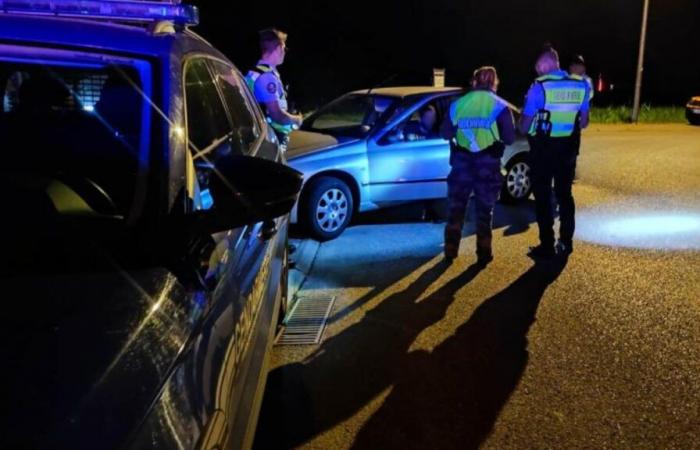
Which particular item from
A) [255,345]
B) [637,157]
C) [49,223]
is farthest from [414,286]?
[637,157]

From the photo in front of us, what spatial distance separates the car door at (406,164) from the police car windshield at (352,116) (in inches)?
7.9

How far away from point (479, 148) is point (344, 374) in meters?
2.67

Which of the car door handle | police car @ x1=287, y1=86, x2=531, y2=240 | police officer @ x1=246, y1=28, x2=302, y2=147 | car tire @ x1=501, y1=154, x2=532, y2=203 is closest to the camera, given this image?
the car door handle

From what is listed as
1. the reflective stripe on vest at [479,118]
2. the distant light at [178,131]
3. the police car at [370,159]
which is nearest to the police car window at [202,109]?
the distant light at [178,131]

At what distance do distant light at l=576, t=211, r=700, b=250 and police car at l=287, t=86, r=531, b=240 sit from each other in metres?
1.69

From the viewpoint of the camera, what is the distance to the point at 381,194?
7621 millimetres

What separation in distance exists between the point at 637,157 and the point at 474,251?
8.16 m

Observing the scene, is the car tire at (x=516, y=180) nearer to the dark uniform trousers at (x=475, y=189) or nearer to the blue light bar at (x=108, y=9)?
the dark uniform trousers at (x=475, y=189)

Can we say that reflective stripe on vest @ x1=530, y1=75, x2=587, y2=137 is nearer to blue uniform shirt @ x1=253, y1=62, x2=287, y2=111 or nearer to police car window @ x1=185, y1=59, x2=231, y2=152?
blue uniform shirt @ x1=253, y1=62, x2=287, y2=111

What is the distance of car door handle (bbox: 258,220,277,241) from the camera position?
320cm

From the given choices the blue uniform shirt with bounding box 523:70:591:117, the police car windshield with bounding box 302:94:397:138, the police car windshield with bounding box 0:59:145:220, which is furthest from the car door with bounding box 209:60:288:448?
the police car windshield with bounding box 302:94:397:138

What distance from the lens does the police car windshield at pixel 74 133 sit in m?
2.35

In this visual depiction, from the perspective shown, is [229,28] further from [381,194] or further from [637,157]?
[381,194]

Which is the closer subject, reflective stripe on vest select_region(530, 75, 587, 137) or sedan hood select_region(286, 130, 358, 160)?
reflective stripe on vest select_region(530, 75, 587, 137)
